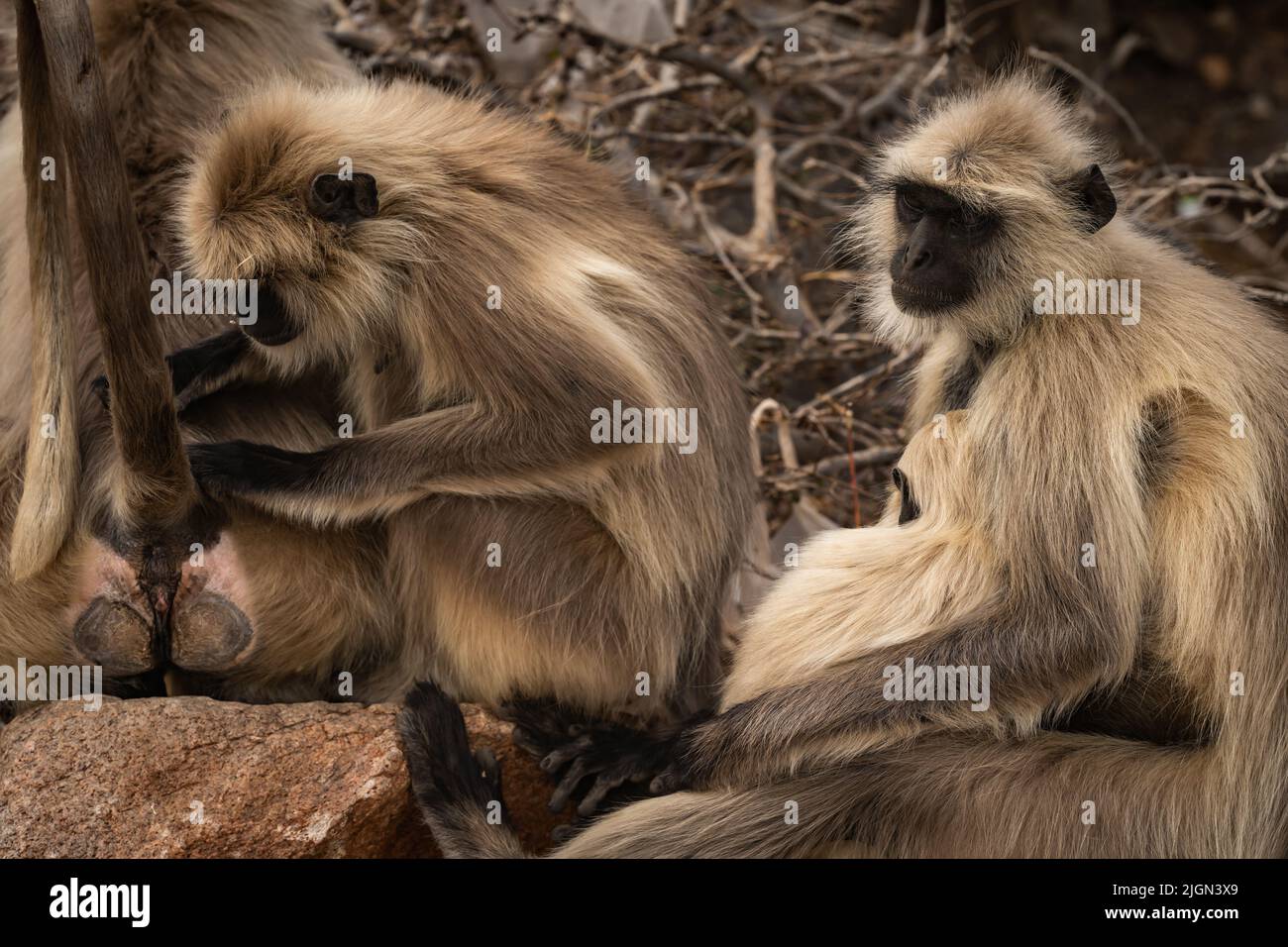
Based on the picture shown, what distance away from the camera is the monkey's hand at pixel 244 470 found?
10.5 feet

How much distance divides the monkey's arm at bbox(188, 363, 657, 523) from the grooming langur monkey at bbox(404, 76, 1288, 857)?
55 cm

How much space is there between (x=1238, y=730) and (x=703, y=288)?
5.41 feet

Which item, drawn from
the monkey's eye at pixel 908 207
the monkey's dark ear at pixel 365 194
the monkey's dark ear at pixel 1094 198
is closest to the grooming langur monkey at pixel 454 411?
the monkey's dark ear at pixel 365 194

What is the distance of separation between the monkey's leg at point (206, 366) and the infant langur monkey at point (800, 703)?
2.85 ft

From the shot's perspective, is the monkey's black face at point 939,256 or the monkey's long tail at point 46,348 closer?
the monkey's long tail at point 46,348

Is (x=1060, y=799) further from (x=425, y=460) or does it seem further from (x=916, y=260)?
(x=425, y=460)

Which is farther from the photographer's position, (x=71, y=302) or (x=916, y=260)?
(x=916, y=260)

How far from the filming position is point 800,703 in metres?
2.93

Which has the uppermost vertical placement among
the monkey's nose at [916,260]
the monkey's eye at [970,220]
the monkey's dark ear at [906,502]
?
the monkey's eye at [970,220]

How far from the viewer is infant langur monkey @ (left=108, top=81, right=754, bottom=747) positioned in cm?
323

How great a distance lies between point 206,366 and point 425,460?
638 millimetres

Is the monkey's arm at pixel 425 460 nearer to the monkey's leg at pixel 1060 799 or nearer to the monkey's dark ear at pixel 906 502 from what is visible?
the monkey's dark ear at pixel 906 502

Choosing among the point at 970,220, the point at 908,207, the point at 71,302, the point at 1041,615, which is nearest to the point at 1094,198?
the point at 970,220
